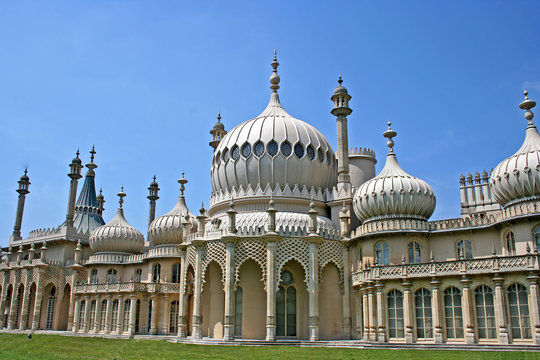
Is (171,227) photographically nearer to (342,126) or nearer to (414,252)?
(342,126)

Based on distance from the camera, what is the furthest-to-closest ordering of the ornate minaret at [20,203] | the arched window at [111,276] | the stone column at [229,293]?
the ornate minaret at [20,203], the arched window at [111,276], the stone column at [229,293]

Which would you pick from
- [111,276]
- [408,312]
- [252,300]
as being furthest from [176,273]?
[408,312]

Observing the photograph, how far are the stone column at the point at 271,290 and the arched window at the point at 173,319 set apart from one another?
12.6m

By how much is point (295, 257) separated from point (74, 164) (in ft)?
98.1

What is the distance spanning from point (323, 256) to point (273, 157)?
7125mm

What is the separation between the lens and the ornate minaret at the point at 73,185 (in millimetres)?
47188

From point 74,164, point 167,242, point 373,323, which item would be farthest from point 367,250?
point 74,164

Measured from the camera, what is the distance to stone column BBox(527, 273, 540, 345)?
816 inches

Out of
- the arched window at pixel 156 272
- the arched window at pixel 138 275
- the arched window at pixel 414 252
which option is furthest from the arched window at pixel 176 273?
the arched window at pixel 414 252

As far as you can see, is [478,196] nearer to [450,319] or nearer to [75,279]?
[450,319]

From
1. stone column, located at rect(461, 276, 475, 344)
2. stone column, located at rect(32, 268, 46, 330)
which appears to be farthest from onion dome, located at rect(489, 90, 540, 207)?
stone column, located at rect(32, 268, 46, 330)

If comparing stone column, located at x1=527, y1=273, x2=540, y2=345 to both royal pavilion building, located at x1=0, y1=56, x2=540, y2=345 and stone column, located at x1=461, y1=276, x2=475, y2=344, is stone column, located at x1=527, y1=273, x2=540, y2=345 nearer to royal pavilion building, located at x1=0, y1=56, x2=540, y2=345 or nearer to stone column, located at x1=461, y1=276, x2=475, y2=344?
royal pavilion building, located at x1=0, y1=56, x2=540, y2=345

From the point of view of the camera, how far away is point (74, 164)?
5006 centimetres

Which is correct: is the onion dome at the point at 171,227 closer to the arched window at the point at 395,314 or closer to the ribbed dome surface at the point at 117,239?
the ribbed dome surface at the point at 117,239
